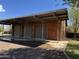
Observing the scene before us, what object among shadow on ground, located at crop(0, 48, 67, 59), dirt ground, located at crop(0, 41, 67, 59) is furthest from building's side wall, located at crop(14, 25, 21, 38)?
shadow on ground, located at crop(0, 48, 67, 59)

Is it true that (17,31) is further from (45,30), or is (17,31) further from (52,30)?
(52,30)

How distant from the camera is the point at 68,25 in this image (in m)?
40.6

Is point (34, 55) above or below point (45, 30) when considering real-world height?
below

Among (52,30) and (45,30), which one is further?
(45,30)

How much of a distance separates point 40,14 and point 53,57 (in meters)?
10.8

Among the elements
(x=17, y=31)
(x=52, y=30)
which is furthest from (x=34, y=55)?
(x=17, y=31)

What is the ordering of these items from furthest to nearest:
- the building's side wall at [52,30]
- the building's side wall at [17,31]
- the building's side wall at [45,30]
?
the building's side wall at [17,31]
the building's side wall at [52,30]
the building's side wall at [45,30]

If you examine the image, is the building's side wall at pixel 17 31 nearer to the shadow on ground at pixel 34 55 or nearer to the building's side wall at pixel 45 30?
the building's side wall at pixel 45 30

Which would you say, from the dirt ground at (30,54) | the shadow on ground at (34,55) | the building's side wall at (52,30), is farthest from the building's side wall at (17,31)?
the shadow on ground at (34,55)

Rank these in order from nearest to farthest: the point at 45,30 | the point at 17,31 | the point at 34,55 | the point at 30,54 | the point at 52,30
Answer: the point at 34,55 < the point at 30,54 < the point at 52,30 < the point at 45,30 < the point at 17,31

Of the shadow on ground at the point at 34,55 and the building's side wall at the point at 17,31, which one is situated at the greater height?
the building's side wall at the point at 17,31

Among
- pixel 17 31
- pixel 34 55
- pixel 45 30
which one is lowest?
pixel 34 55

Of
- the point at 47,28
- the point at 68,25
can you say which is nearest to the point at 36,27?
the point at 47,28

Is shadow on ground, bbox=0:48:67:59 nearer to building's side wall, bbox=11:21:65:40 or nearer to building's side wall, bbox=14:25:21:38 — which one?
building's side wall, bbox=11:21:65:40
